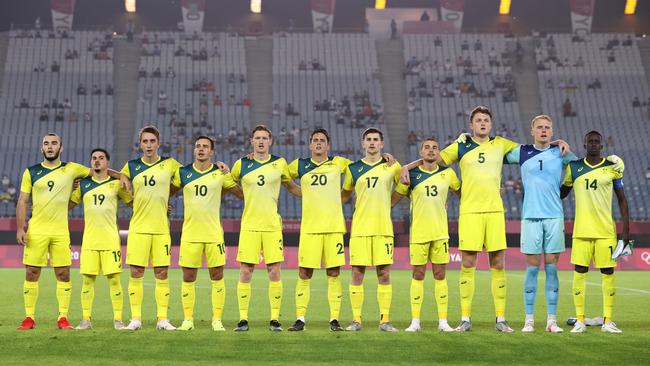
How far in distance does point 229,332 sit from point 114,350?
183cm

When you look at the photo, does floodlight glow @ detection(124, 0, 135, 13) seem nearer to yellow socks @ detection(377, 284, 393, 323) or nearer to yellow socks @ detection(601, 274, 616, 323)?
yellow socks @ detection(377, 284, 393, 323)

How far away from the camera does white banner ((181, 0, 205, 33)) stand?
50.3 meters

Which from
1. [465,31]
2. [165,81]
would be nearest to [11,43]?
[165,81]

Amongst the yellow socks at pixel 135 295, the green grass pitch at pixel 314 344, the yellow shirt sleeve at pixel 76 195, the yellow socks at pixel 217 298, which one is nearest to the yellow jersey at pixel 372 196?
the green grass pitch at pixel 314 344

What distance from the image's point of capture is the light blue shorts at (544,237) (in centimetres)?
1138

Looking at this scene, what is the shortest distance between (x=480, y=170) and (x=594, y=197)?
1.44 m

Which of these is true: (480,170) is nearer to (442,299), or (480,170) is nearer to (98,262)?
(442,299)

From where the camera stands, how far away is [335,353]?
9.42 meters

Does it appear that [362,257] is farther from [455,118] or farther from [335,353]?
[455,118]

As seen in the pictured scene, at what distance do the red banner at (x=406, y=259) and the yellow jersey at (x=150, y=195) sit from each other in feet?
65.2

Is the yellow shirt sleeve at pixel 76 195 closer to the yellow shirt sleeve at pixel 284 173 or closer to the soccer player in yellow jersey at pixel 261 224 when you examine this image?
the soccer player in yellow jersey at pixel 261 224

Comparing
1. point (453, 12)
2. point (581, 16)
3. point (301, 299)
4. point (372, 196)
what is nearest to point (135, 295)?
point (301, 299)

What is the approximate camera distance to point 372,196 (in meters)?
11.7

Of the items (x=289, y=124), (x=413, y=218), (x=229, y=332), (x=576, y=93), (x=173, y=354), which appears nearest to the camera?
(x=173, y=354)
